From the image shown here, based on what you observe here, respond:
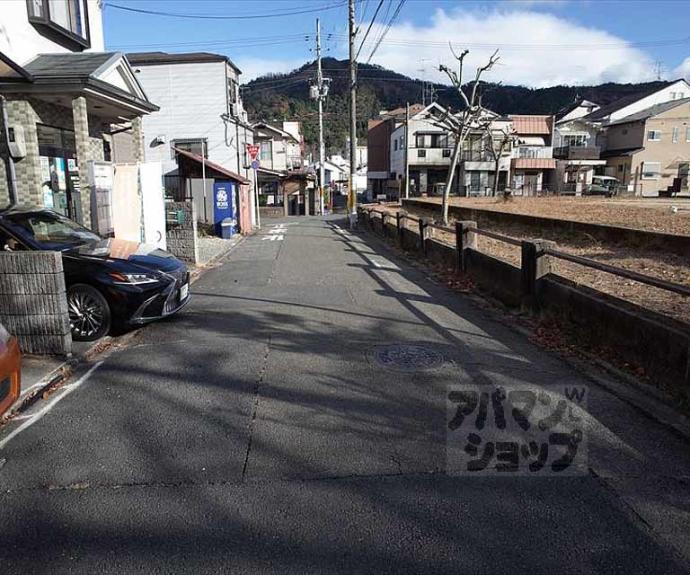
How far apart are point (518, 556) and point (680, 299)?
5924 millimetres

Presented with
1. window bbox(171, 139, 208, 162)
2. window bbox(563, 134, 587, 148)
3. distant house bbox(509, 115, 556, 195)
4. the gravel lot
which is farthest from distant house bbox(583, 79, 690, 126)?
the gravel lot

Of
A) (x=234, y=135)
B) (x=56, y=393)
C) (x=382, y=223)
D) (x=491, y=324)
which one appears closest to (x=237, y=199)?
(x=382, y=223)

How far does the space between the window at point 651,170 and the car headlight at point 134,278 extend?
58.4 metres

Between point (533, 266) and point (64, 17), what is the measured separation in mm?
11544

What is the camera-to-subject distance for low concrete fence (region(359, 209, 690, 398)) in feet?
15.8

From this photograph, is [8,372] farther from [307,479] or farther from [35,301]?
[307,479]

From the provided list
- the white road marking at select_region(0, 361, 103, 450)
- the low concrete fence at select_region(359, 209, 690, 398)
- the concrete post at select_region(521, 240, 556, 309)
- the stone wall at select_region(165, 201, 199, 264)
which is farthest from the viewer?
the stone wall at select_region(165, 201, 199, 264)

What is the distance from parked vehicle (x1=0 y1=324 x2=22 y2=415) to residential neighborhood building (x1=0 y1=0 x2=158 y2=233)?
6360 millimetres

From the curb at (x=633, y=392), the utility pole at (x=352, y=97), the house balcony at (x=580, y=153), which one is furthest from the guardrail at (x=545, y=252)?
the house balcony at (x=580, y=153)

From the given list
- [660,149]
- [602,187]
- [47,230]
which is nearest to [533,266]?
[47,230]

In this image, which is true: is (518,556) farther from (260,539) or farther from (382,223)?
(382,223)

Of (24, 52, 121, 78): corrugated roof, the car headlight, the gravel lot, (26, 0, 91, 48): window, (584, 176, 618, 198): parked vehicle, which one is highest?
(26, 0, 91, 48): window

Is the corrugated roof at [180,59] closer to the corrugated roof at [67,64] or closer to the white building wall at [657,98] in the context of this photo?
the corrugated roof at [67,64]

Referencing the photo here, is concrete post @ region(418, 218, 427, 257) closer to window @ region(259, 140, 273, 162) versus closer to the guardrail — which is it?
the guardrail
